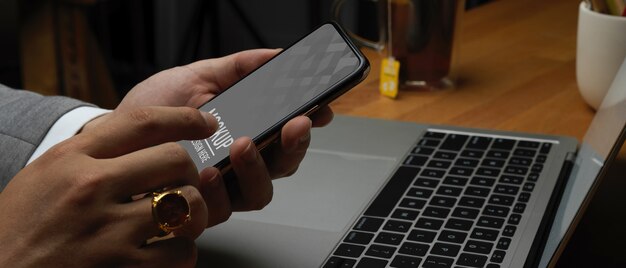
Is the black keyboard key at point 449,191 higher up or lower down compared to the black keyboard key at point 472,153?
higher up

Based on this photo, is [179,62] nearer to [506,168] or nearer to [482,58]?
[482,58]

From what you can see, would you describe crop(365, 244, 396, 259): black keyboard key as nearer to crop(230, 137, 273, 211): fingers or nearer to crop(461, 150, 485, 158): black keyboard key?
crop(230, 137, 273, 211): fingers

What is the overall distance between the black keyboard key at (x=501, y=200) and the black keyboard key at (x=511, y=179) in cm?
4

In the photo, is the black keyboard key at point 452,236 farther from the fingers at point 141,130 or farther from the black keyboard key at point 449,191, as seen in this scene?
the fingers at point 141,130

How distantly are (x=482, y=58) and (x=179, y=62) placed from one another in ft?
Result: 5.89

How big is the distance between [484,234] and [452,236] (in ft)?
0.09

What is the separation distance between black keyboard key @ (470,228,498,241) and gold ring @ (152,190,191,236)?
0.24 metres

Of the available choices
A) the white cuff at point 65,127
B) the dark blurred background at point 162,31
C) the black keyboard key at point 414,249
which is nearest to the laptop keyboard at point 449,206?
the black keyboard key at point 414,249

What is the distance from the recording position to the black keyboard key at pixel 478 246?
68cm

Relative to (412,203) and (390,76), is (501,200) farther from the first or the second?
(390,76)

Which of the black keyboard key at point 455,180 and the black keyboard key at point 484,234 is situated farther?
the black keyboard key at point 455,180

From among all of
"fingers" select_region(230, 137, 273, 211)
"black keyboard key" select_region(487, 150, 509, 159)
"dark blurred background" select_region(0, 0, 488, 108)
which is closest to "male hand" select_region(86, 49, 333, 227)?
"fingers" select_region(230, 137, 273, 211)

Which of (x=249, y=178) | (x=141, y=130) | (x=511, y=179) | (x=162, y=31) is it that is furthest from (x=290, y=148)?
(x=162, y=31)

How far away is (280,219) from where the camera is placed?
756 millimetres
